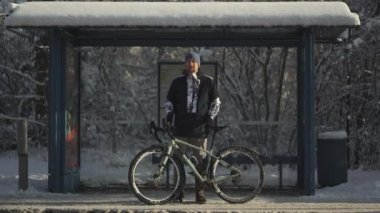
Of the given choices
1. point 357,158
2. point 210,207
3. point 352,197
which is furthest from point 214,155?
point 357,158

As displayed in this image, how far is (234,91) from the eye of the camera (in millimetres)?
14977

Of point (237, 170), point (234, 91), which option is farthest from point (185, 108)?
point (234, 91)

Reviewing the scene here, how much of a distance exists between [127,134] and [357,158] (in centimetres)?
503

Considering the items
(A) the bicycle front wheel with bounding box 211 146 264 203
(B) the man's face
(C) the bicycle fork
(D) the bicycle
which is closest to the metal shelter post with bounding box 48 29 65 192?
(D) the bicycle

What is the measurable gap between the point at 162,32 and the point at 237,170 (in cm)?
283

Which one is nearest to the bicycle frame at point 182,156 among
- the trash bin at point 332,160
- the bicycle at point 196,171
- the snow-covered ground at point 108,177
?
the bicycle at point 196,171

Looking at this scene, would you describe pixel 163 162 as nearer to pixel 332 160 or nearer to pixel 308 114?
pixel 308 114

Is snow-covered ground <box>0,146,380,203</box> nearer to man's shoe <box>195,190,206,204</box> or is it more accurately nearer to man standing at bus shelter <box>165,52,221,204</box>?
man's shoe <box>195,190,206,204</box>

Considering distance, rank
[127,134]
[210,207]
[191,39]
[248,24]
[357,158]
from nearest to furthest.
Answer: [210,207] → [248,24] → [191,39] → [357,158] → [127,134]

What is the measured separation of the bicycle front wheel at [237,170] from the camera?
28.7 feet

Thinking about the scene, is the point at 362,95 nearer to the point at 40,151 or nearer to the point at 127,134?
the point at 127,134

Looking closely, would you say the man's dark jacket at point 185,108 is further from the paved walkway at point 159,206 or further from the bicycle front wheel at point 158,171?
the paved walkway at point 159,206

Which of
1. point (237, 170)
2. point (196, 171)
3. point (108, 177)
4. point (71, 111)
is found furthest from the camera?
point (108, 177)

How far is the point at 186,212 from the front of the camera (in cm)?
775
